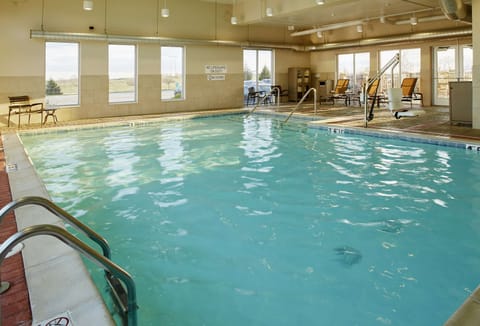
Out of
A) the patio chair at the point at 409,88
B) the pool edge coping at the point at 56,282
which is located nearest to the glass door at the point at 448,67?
the patio chair at the point at 409,88

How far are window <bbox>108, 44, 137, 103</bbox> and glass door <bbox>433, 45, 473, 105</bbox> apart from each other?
1064 centimetres

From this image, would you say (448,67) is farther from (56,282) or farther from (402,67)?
(56,282)

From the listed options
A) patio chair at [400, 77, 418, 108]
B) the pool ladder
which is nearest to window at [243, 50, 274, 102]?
patio chair at [400, 77, 418, 108]

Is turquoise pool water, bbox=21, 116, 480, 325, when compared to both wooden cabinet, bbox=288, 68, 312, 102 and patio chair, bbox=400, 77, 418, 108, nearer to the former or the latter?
patio chair, bbox=400, 77, 418, 108

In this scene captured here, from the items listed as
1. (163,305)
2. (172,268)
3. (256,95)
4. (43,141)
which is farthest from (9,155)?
(256,95)

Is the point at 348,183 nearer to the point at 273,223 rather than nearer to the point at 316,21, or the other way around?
the point at 273,223

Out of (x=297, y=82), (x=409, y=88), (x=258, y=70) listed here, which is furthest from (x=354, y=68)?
(x=409, y=88)

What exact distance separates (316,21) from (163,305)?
1350 centimetres

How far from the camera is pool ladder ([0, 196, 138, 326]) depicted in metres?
1.40

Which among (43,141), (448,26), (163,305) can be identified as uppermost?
(448,26)

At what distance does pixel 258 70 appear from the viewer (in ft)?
52.5

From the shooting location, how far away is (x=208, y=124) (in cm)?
1095

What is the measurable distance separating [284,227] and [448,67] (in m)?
12.8

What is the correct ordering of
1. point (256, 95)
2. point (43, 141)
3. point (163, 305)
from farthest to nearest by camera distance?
point (256, 95) < point (43, 141) < point (163, 305)
